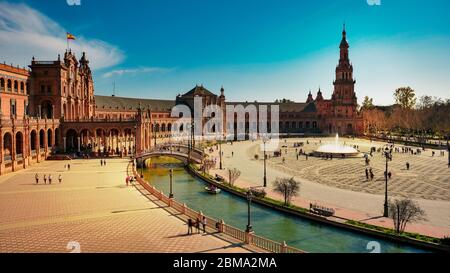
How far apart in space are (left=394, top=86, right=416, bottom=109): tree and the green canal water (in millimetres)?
112404

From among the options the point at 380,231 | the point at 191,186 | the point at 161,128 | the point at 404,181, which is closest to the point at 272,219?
the point at 380,231

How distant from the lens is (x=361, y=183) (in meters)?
43.0

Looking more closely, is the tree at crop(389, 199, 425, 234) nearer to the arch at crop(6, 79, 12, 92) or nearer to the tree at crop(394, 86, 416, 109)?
the arch at crop(6, 79, 12, 92)

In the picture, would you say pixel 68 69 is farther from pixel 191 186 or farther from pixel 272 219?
pixel 272 219

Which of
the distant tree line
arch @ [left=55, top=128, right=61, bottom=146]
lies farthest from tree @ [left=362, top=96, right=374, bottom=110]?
arch @ [left=55, top=128, right=61, bottom=146]

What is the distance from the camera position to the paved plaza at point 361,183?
29.4 meters

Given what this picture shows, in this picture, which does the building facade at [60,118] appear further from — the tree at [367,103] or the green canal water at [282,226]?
the tree at [367,103]

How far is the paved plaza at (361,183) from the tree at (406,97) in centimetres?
6786

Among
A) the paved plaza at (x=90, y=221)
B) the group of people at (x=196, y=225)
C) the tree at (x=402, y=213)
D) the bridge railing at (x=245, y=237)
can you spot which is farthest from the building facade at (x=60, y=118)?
the tree at (x=402, y=213)

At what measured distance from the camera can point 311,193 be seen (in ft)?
124

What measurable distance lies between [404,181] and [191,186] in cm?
2737

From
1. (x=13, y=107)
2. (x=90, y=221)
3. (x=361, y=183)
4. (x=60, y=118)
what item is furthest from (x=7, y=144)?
(x=361, y=183)
